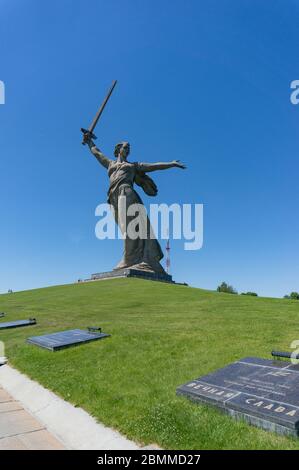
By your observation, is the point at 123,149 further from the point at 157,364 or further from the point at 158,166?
the point at 157,364

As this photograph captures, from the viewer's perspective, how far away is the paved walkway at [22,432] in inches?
168

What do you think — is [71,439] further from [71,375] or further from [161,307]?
[161,307]

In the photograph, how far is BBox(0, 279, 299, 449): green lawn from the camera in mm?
4164

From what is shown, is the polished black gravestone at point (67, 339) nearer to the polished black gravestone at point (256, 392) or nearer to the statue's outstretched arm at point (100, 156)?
the polished black gravestone at point (256, 392)

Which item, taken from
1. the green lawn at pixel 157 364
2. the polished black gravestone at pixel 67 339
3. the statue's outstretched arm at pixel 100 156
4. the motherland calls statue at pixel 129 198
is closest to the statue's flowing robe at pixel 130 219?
the motherland calls statue at pixel 129 198

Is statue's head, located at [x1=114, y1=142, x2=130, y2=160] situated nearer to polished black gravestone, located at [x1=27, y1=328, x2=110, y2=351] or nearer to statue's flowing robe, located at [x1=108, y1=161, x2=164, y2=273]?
statue's flowing robe, located at [x1=108, y1=161, x2=164, y2=273]

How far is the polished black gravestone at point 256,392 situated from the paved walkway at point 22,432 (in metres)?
2.01

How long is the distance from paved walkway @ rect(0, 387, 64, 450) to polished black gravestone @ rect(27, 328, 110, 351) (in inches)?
117

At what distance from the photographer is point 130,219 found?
37031 mm

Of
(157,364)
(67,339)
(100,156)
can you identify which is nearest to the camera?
(157,364)

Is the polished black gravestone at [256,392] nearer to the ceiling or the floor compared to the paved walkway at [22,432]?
nearer to the ceiling

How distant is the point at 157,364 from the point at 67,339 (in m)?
3.53

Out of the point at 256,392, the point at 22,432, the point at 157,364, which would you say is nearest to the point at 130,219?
the point at 157,364
